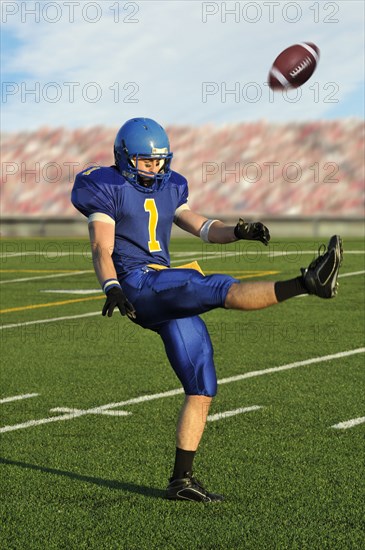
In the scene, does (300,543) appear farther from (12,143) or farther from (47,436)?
(12,143)

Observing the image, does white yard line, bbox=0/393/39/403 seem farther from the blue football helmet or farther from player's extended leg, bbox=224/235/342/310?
player's extended leg, bbox=224/235/342/310

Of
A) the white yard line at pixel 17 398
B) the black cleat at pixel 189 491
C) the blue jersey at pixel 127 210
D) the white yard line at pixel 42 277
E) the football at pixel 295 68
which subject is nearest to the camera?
the black cleat at pixel 189 491

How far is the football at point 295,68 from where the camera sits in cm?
1214

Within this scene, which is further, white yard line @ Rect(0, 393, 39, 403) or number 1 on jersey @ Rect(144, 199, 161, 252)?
white yard line @ Rect(0, 393, 39, 403)

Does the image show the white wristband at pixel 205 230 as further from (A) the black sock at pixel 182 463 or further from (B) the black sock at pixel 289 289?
(A) the black sock at pixel 182 463

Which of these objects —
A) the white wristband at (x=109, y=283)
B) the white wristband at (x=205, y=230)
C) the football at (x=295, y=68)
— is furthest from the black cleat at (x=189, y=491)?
the football at (x=295, y=68)

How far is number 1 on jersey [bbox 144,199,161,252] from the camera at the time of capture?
5316 mm

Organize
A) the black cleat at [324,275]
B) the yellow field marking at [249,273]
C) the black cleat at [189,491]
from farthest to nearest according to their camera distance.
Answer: the yellow field marking at [249,273] < the black cleat at [189,491] < the black cleat at [324,275]

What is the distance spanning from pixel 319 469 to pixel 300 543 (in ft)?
3.91

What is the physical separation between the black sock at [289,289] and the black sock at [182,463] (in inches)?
39.1

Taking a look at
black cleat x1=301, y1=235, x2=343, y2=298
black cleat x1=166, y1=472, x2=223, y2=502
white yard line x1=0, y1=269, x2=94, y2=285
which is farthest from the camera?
white yard line x1=0, y1=269, x2=94, y2=285

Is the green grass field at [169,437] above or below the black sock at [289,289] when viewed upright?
below

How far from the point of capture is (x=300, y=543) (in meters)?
4.51

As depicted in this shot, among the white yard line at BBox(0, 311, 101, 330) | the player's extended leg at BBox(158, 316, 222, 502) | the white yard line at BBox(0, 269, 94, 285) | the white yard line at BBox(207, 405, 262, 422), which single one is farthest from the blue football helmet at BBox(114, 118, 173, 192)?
the white yard line at BBox(0, 269, 94, 285)
